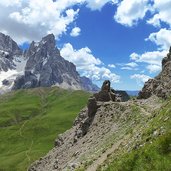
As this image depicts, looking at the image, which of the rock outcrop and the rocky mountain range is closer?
the rocky mountain range

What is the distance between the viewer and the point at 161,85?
6556 centimetres

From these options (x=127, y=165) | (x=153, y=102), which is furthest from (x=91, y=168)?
(x=153, y=102)

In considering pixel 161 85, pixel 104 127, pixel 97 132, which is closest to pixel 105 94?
pixel 97 132

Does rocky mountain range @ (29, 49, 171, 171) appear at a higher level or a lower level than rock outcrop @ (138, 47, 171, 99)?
lower

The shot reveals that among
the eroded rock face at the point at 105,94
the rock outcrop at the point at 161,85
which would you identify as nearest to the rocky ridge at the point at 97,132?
the eroded rock face at the point at 105,94

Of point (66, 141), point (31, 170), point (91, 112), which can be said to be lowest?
point (31, 170)

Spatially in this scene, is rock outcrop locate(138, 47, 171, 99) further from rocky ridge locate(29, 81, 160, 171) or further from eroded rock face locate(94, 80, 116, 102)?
eroded rock face locate(94, 80, 116, 102)

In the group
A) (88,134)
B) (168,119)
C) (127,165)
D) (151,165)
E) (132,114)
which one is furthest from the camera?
(88,134)

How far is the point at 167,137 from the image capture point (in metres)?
24.9

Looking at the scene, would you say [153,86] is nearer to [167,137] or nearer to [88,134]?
[88,134]

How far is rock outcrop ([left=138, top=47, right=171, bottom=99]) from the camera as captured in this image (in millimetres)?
61519

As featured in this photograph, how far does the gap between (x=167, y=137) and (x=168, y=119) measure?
27.1 feet

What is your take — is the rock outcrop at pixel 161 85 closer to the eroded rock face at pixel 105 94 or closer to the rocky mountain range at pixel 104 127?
the rocky mountain range at pixel 104 127

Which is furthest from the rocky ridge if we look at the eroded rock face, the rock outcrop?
the rock outcrop
